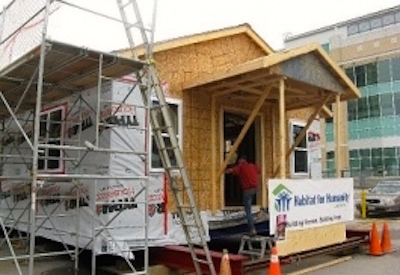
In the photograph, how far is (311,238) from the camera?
9.06 m

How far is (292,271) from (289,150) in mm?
3680

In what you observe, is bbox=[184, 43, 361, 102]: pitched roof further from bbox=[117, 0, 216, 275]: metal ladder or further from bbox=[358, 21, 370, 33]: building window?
bbox=[358, 21, 370, 33]: building window

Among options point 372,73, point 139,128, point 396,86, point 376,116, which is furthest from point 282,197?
point 372,73

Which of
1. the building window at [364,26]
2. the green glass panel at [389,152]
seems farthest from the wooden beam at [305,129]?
the building window at [364,26]

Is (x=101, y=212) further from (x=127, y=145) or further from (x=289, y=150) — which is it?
(x=289, y=150)

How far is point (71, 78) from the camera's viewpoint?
25.0ft

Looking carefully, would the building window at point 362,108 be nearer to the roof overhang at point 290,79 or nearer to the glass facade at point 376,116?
the glass facade at point 376,116

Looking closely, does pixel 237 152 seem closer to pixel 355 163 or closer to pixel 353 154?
pixel 353 154

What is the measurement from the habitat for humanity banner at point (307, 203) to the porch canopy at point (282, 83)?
21.9 inches

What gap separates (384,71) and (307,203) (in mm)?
35808

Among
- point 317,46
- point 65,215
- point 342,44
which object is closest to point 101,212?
point 65,215

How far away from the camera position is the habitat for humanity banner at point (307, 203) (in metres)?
8.12

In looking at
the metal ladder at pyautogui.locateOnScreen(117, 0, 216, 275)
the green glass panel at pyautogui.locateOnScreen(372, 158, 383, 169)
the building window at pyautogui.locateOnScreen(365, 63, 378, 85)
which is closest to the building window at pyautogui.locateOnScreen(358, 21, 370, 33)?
the building window at pyautogui.locateOnScreen(365, 63, 378, 85)

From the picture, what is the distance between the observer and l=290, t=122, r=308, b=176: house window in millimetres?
12836
